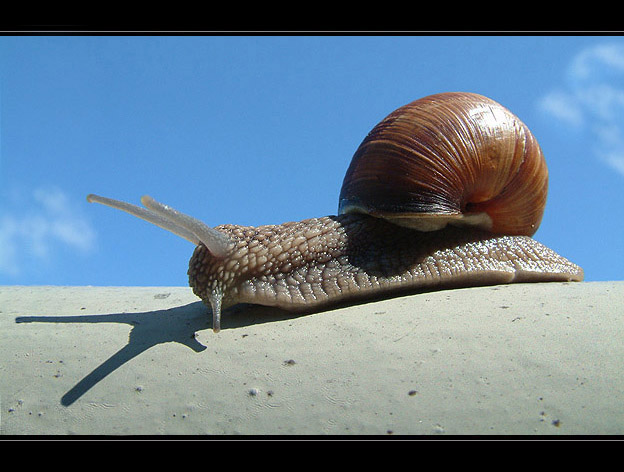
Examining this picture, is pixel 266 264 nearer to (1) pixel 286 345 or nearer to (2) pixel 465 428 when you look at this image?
(1) pixel 286 345

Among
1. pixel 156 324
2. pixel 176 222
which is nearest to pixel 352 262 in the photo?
pixel 176 222

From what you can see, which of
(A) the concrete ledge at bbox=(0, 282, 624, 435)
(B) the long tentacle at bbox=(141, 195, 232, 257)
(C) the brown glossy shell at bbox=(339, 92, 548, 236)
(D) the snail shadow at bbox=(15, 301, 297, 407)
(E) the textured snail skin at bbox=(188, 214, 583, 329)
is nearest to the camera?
(A) the concrete ledge at bbox=(0, 282, 624, 435)

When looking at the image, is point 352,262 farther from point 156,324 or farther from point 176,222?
point 156,324

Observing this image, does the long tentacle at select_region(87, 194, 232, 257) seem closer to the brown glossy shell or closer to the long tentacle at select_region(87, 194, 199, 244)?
the long tentacle at select_region(87, 194, 199, 244)

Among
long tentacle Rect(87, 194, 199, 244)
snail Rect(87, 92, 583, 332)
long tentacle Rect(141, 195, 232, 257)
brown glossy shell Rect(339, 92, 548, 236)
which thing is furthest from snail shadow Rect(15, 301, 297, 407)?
brown glossy shell Rect(339, 92, 548, 236)

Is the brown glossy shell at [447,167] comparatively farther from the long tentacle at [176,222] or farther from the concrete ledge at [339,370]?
the long tentacle at [176,222]

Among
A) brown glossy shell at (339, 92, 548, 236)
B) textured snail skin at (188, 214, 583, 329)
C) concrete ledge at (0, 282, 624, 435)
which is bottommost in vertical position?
concrete ledge at (0, 282, 624, 435)

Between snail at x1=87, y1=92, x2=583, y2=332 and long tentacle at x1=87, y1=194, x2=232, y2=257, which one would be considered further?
→ snail at x1=87, y1=92, x2=583, y2=332
